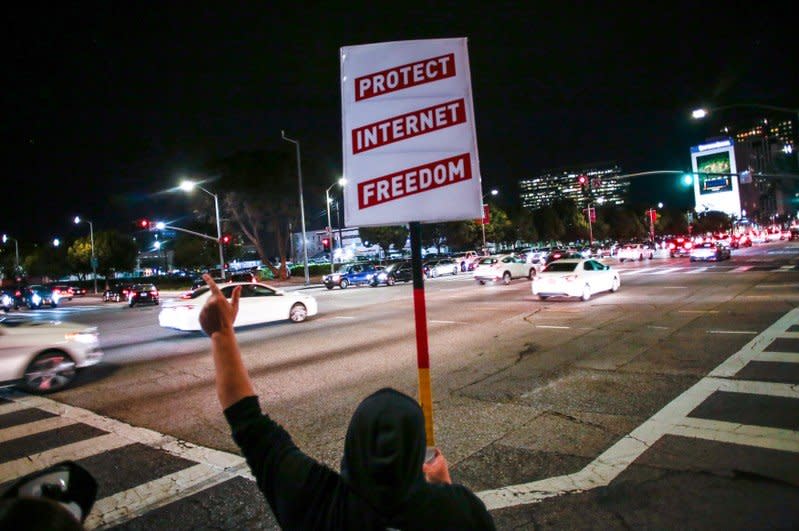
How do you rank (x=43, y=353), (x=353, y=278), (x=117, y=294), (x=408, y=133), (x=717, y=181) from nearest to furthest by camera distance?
(x=408, y=133), (x=43, y=353), (x=353, y=278), (x=117, y=294), (x=717, y=181)

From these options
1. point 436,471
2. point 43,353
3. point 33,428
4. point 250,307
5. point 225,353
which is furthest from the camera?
point 250,307

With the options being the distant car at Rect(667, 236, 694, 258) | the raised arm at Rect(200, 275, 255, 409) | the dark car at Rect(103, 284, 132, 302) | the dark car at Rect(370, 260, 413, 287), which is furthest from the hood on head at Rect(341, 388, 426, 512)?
the distant car at Rect(667, 236, 694, 258)

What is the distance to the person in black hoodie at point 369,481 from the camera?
146 cm

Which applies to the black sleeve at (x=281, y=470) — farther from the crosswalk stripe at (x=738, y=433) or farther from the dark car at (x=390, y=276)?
the dark car at (x=390, y=276)

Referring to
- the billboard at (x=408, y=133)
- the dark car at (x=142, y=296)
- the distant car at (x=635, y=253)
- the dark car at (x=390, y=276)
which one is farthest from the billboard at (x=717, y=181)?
the billboard at (x=408, y=133)

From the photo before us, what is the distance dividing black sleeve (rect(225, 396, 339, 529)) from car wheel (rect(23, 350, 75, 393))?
8977 mm

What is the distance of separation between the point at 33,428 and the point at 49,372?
2.58 m

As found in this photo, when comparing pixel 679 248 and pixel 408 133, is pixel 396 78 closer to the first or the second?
pixel 408 133

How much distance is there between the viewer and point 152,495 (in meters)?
4.58

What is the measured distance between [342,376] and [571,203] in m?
107

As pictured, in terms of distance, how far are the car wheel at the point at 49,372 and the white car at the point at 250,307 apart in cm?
472

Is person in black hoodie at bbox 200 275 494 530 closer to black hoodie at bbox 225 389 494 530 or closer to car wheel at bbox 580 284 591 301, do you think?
black hoodie at bbox 225 389 494 530

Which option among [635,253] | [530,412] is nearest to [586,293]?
[530,412]

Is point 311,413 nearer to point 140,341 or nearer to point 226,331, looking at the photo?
point 226,331
